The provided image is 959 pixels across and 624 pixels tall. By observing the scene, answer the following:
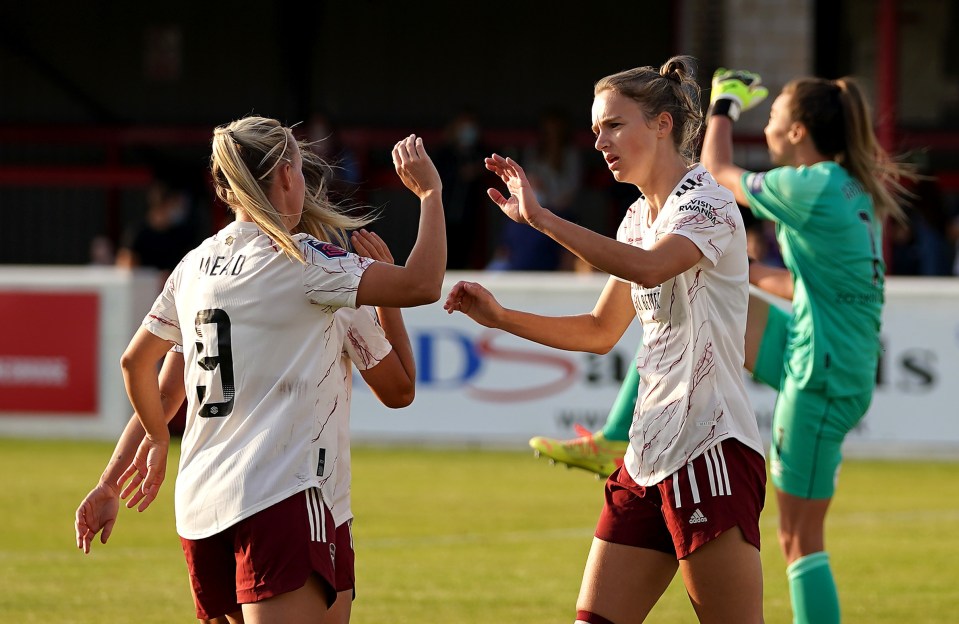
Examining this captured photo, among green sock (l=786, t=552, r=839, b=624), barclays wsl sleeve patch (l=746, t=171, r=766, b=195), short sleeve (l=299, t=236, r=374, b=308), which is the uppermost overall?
barclays wsl sleeve patch (l=746, t=171, r=766, b=195)

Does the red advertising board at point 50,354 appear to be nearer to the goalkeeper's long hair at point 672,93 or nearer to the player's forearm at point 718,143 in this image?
the player's forearm at point 718,143

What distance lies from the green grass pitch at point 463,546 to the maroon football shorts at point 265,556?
2937 millimetres

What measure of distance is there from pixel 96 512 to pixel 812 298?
2.70 metres

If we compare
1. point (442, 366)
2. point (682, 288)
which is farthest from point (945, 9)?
point (682, 288)

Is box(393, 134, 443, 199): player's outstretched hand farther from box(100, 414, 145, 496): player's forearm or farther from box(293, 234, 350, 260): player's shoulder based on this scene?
box(100, 414, 145, 496): player's forearm

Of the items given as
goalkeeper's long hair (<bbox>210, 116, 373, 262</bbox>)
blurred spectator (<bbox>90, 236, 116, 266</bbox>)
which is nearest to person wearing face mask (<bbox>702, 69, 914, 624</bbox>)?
goalkeeper's long hair (<bbox>210, 116, 373, 262</bbox>)

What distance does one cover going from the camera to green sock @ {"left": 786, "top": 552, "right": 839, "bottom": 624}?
222 inches

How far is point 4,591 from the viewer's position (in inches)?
300

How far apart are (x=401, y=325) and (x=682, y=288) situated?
77cm

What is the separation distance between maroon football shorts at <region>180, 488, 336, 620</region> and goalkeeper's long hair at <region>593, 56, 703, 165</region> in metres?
1.37

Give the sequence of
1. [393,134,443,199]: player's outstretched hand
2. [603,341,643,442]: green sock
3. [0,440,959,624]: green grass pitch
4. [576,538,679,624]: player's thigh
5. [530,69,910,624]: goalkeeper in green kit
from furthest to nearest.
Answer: [0,440,959,624]: green grass pitch, [530,69,910,624]: goalkeeper in green kit, [603,341,643,442]: green sock, [576,538,679,624]: player's thigh, [393,134,443,199]: player's outstretched hand

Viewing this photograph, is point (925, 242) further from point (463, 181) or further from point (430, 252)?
point (430, 252)

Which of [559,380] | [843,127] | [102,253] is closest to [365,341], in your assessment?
[843,127]

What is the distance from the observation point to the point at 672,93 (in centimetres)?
454
